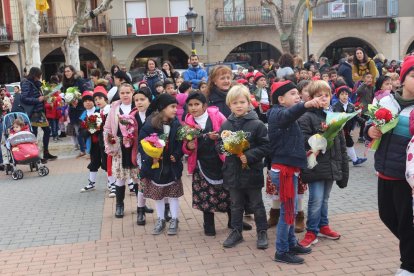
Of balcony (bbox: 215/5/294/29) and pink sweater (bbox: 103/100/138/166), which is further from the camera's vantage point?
balcony (bbox: 215/5/294/29)

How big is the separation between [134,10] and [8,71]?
9.41 metres

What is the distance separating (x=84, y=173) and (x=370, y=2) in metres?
27.6

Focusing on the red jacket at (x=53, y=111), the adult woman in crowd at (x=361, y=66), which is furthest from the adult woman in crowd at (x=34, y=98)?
the adult woman in crowd at (x=361, y=66)

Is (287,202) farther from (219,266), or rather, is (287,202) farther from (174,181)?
(174,181)

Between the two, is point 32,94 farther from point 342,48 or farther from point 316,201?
point 342,48

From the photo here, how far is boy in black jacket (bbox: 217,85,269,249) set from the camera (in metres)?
5.09

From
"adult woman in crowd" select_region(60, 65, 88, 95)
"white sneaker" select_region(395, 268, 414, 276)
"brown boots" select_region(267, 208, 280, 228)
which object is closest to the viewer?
"white sneaker" select_region(395, 268, 414, 276)

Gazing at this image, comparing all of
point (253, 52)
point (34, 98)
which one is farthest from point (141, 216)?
point (253, 52)

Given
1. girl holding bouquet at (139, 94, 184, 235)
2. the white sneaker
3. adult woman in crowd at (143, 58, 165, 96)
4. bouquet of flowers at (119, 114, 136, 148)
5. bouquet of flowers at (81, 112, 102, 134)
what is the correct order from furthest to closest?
adult woman in crowd at (143, 58, 165, 96) < bouquet of flowers at (81, 112, 102, 134) < bouquet of flowers at (119, 114, 136, 148) < girl holding bouquet at (139, 94, 184, 235) < the white sneaker

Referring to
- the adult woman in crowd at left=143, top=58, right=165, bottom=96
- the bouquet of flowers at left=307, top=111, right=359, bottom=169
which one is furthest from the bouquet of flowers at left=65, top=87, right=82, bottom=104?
the bouquet of flowers at left=307, top=111, right=359, bottom=169

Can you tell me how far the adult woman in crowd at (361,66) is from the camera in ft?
38.4

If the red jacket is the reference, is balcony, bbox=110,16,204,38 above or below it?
above

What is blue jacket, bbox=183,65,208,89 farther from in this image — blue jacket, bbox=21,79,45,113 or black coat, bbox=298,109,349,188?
black coat, bbox=298,109,349,188

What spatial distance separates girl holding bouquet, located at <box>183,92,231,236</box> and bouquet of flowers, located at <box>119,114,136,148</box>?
87 centimetres
